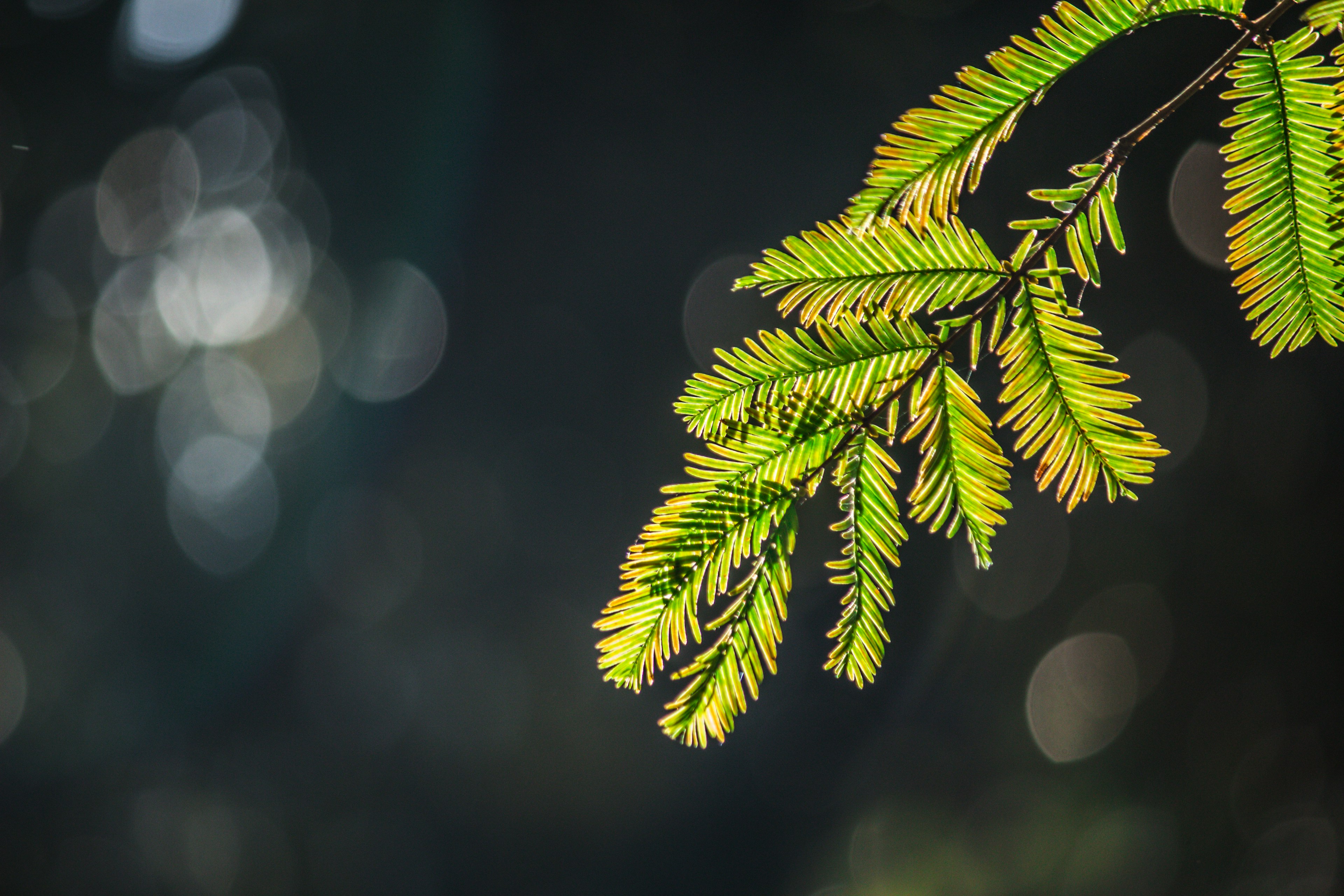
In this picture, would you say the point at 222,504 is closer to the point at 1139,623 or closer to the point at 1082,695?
the point at 1082,695

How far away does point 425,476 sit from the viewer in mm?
11367

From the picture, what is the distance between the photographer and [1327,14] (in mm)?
283

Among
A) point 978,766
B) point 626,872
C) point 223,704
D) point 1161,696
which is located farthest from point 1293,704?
point 223,704

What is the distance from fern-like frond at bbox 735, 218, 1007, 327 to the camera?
1.17ft

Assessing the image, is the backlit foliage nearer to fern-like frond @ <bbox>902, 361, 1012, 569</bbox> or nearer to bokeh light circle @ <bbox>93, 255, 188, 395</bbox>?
fern-like frond @ <bbox>902, 361, 1012, 569</bbox>

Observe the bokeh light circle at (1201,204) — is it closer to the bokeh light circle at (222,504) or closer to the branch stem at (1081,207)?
the branch stem at (1081,207)

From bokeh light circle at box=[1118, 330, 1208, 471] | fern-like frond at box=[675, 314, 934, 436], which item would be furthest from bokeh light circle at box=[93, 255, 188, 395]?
fern-like frond at box=[675, 314, 934, 436]

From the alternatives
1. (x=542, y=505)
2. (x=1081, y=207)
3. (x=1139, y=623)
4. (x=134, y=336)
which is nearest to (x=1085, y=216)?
(x=1081, y=207)

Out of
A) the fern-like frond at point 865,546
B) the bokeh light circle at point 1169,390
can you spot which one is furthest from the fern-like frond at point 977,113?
the bokeh light circle at point 1169,390

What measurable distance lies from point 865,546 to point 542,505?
1034 centimetres

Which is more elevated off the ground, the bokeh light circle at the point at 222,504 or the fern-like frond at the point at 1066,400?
the fern-like frond at the point at 1066,400

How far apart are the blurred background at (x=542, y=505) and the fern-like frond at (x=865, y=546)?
0.31 m

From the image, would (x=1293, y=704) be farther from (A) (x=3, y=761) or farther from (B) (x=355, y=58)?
(B) (x=355, y=58)

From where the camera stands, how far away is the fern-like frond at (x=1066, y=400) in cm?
34
